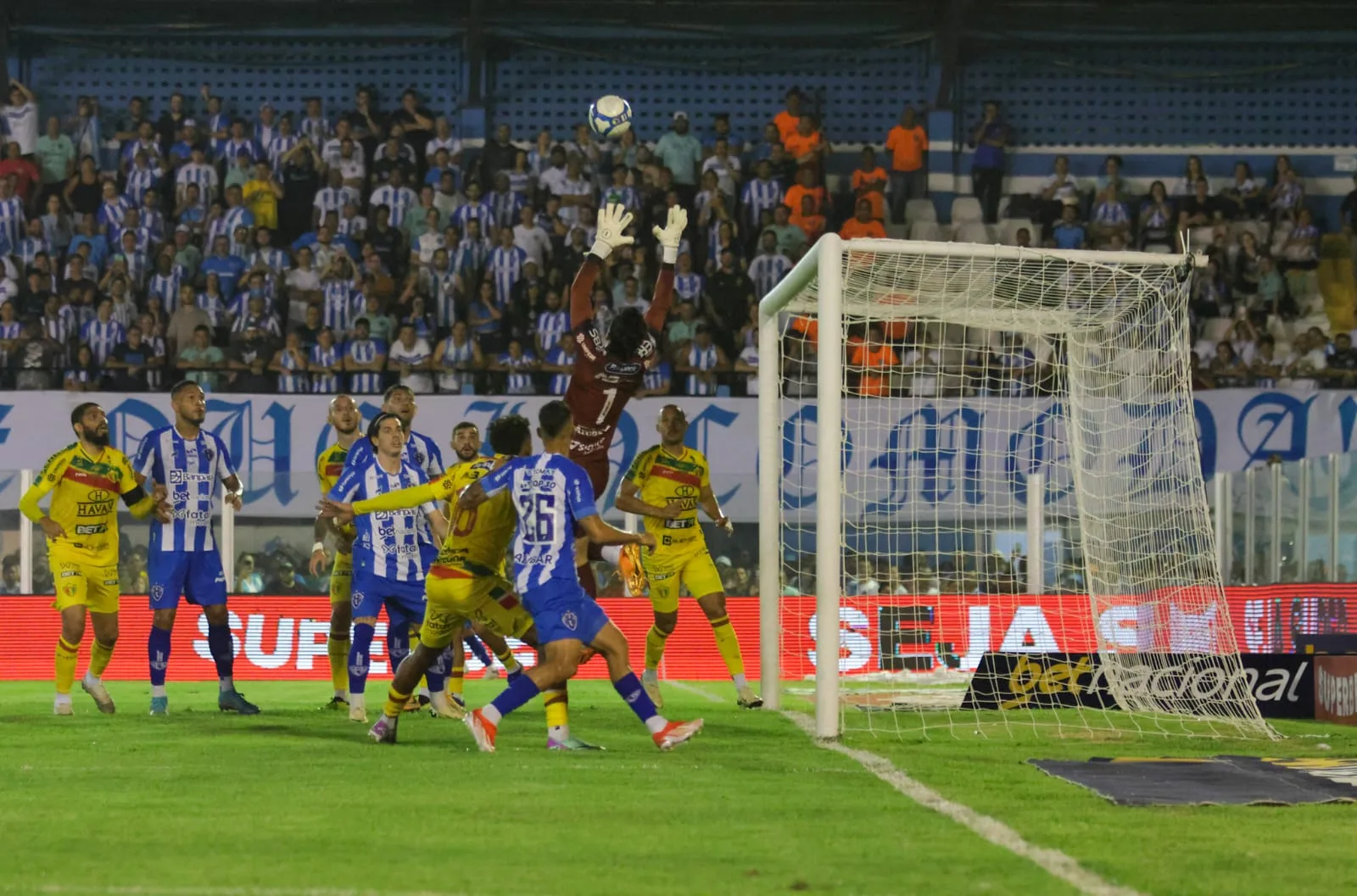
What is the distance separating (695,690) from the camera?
16000 mm

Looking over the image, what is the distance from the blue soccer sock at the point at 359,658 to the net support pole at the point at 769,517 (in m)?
2.94

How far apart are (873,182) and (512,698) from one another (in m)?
16.2

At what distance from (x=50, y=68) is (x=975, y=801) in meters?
22.9

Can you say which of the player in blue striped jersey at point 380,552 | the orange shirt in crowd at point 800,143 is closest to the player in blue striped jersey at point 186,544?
the player in blue striped jersey at point 380,552

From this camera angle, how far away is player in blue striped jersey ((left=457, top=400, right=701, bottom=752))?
8.77 m

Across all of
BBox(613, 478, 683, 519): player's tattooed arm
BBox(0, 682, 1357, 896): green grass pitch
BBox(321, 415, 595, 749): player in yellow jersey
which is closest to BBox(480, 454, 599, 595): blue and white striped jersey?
BBox(321, 415, 595, 749): player in yellow jersey

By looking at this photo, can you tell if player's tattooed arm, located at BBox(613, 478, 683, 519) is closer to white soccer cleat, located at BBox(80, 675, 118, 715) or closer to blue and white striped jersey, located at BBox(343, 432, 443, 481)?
blue and white striped jersey, located at BBox(343, 432, 443, 481)

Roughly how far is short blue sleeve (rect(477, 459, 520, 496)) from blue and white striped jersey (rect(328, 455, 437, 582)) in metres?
2.43

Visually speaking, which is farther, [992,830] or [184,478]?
[184,478]

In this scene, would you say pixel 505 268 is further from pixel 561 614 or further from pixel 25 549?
pixel 561 614

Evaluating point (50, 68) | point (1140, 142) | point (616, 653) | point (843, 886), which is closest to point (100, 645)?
point (616, 653)

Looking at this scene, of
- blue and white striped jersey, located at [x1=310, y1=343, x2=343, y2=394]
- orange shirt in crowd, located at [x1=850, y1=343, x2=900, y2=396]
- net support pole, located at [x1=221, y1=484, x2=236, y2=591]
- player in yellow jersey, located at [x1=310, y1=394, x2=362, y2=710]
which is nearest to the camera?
player in yellow jersey, located at [x1=310, y1=394, x2=362, y2=710]

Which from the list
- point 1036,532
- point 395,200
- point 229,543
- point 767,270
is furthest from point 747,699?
point 395,200

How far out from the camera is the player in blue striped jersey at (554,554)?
877 centimetres
